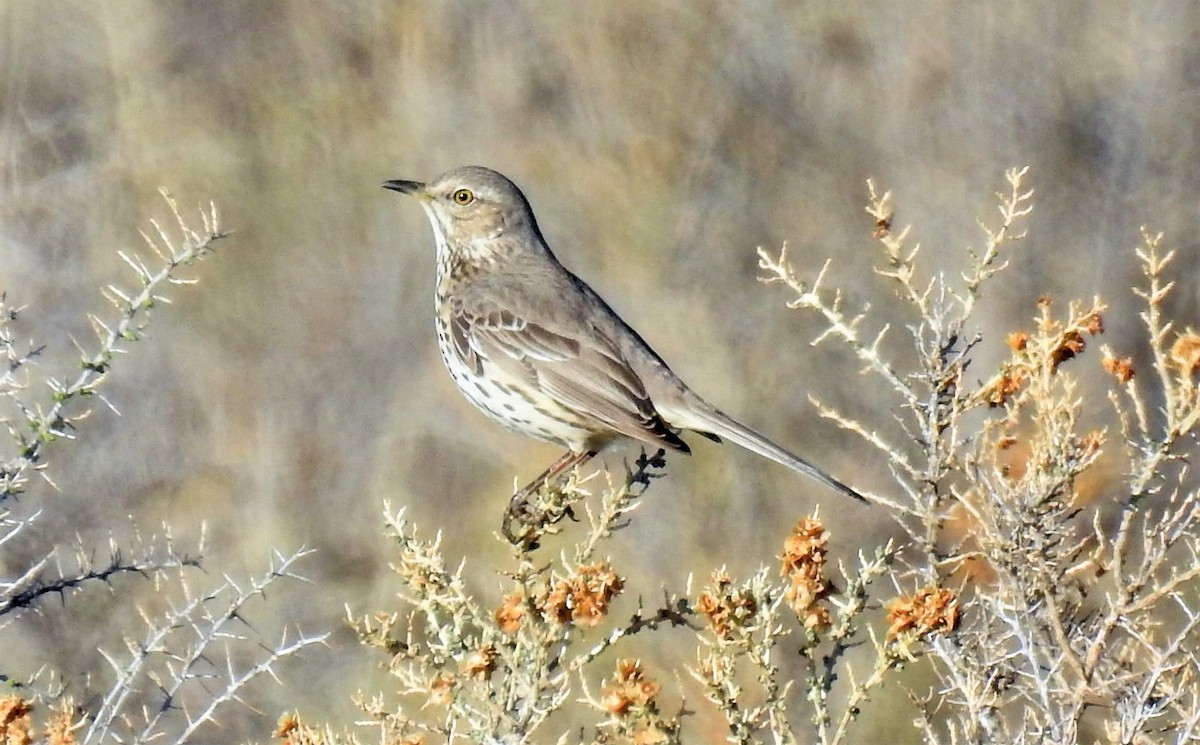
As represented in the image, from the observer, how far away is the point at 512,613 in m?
3.44

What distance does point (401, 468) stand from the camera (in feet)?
30.4

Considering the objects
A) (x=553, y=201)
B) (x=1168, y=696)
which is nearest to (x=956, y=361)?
(x=1168, y=696)

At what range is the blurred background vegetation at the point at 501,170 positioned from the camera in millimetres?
8977

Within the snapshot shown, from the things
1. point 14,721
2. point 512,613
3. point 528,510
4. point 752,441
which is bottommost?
point 14,721

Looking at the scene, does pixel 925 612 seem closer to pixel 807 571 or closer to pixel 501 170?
pixel 807 571

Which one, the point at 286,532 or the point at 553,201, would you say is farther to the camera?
the point at 553,201

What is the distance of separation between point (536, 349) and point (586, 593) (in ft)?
8.45

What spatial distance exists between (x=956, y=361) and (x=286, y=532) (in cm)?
602

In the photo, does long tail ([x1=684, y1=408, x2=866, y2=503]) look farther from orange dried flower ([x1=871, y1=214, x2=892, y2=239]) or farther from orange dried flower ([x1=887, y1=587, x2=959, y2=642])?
orange dried flower ([x1=887, y1=587, x2=959, y2=642])

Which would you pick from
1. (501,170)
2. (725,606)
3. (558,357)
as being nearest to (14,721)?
(725,606)

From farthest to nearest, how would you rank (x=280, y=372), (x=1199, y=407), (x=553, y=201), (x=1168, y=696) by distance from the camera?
1. (x=553, y=201)
2. (x=280, y=372)
3. (x=1199, y=407)
4. (x=1168, y=696)

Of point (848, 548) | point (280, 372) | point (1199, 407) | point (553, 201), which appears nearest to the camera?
point (1199, 407)

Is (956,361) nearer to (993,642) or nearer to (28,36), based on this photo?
(993,642)

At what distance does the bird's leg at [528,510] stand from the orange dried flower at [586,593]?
56 centimetres
